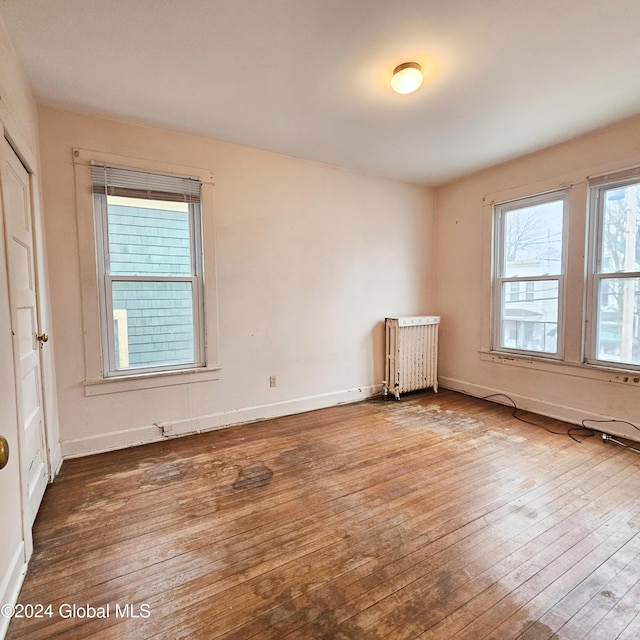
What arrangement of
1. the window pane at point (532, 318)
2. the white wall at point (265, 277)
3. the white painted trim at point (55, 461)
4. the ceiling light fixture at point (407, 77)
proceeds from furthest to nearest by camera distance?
the window pane at point (532, 318) → the white wall at point (265, 277) → the white painted trim at point (55, 461) → the ceiling light fixture at point (407, 77)

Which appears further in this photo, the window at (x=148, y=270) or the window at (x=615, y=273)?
the window at (x=615, y=273)

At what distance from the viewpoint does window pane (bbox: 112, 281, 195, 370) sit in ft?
8.87

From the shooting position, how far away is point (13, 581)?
4.38 feet

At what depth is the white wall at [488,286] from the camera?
2812mm

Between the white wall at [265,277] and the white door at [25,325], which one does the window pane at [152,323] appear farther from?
the white door at [25,325]

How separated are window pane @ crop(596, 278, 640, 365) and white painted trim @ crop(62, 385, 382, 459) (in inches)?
87.0

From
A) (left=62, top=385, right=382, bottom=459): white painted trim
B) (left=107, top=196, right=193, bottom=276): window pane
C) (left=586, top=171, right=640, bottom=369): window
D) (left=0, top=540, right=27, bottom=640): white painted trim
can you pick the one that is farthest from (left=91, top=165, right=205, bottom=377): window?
(left=586, top=171, right=640, bottom=369): window

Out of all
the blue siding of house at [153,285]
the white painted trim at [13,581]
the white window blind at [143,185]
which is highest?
the white window blind at [143,185]

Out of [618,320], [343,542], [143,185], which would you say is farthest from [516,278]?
[143,185]

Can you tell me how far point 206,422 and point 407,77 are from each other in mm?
3051

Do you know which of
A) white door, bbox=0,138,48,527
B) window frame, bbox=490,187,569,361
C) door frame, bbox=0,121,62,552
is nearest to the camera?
white door, bbox=0,138,48,527

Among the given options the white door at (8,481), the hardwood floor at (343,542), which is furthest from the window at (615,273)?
the white door at (8,481)

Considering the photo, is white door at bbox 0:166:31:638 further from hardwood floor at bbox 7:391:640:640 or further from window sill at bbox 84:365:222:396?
window sill at bbox 84:365:222:396

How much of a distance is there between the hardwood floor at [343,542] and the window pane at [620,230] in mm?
1518
